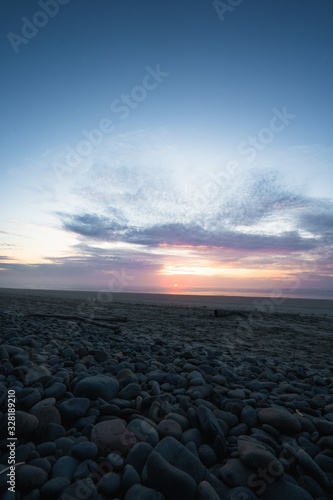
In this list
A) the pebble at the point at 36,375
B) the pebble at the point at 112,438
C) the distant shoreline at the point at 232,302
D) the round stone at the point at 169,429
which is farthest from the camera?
the distant shoreline at the point at 232,302

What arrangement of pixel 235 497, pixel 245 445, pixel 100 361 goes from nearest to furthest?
pixel 235 497 < pixel 245 445 < pixel 100 361

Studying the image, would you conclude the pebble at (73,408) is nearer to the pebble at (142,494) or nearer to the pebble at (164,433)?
the pebble at (164,433)

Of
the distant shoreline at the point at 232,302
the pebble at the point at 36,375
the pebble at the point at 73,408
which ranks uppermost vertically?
the pebble at the point at 36,375

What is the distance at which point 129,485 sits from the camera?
77.2 inches

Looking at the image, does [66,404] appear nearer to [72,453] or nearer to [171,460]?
[72,453]

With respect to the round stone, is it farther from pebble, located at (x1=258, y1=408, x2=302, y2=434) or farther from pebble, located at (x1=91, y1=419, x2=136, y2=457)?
pebble, located at (x1=258, y1=408, x2=302, y2=434)

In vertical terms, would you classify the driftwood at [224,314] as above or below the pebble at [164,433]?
below

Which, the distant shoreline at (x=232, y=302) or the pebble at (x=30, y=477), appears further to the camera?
the distant shoreline at (x=232, y=302)

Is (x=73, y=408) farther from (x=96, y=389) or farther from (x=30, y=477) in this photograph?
(x=30, y=477)

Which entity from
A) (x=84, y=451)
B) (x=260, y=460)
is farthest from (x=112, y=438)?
(x=260, y=460)

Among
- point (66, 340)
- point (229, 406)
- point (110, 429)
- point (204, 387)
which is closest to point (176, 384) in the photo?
point (204, 387)

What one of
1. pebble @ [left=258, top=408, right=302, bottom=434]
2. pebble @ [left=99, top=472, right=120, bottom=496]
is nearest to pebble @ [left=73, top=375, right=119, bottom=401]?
pebble @ [left=99, top=472, right=120, bottom=496]

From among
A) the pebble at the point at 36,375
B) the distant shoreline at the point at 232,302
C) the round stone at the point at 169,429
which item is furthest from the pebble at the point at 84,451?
the distant shoreline at the point at 232,302

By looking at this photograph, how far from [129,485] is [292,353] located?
6014mm
